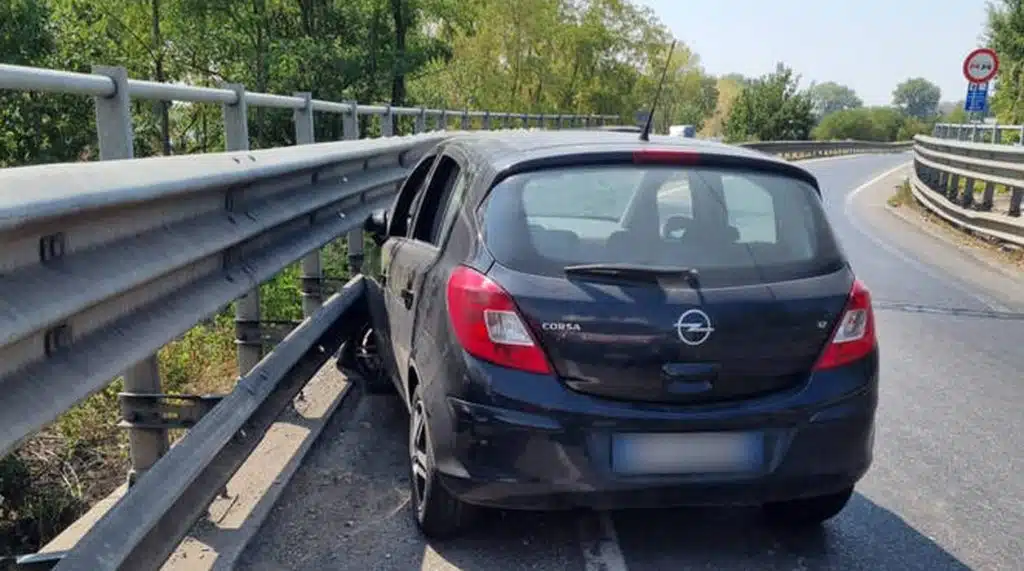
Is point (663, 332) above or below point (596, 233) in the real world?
below

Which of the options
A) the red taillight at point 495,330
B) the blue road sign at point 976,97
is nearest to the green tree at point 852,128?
the blue road sign at point 976,97

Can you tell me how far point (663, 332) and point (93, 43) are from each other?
65.3ft

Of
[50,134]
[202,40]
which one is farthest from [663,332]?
[202,40]

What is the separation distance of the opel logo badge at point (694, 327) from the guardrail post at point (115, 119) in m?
2.19

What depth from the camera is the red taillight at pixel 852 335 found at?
11.3 feet

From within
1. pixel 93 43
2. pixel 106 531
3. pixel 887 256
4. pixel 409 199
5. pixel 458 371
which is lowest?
pixel 887 256

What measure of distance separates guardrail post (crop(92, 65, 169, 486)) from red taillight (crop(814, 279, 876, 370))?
2.53 meters

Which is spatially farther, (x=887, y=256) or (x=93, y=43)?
(x=93, y=43)

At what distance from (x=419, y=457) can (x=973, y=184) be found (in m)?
15.6

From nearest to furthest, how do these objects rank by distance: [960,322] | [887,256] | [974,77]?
1. [960,322]
2. [887,256]
3. [974,77]

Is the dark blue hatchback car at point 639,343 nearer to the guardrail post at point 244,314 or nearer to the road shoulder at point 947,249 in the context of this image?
the guardrail post at point 244,314

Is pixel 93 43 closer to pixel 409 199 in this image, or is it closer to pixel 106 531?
pixel 409 199

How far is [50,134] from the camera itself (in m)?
16.0

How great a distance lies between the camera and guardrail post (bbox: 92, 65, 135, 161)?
3348 mm
